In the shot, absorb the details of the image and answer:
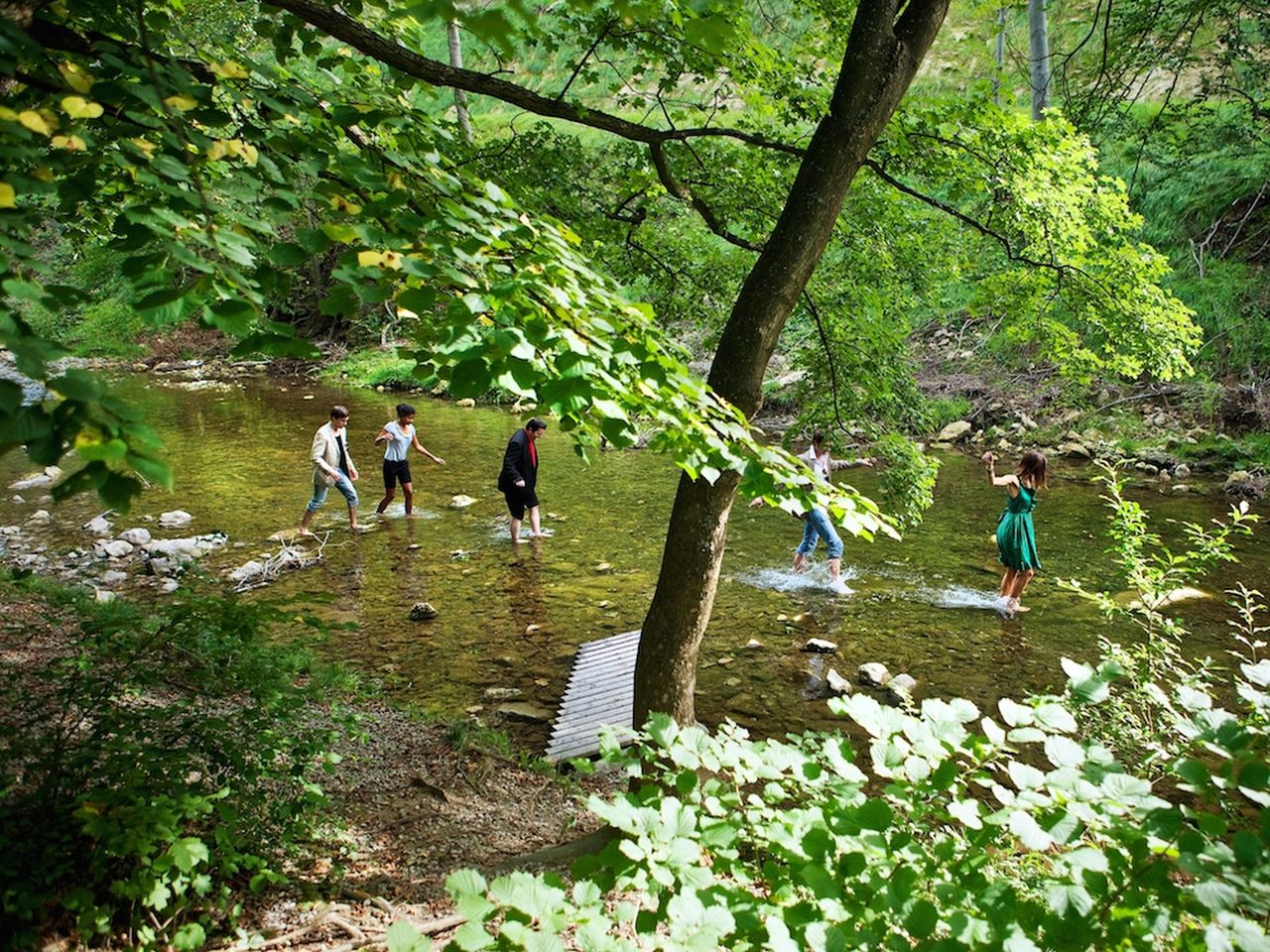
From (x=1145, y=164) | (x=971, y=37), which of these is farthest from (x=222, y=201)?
(x=1145, y=164)

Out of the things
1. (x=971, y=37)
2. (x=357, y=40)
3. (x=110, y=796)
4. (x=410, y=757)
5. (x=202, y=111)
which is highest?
(x=971, y=37)

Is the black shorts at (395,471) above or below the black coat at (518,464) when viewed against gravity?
below

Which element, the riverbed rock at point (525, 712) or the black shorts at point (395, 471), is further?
the black shorts at point (395, 471)

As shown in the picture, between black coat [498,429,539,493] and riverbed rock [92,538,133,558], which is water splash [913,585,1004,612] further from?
riverbed rock [92,538,133,558]

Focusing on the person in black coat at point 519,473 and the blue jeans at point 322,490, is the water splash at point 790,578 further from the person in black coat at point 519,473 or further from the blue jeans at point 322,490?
the blue jeans at point 322,490

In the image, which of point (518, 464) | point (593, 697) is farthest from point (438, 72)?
point (518, 464)

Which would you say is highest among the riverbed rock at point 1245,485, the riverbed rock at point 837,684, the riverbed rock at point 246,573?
the riverbed rock at point 1245,485

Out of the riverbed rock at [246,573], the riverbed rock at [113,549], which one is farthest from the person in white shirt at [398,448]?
the riverbed rock at [113,549]

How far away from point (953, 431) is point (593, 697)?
1411cm

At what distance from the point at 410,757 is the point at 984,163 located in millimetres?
5709

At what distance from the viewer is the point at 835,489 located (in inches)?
117

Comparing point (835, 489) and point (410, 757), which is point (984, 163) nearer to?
point (835, 489)

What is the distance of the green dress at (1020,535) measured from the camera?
332 inches

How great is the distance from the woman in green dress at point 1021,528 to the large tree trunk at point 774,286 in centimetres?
560
